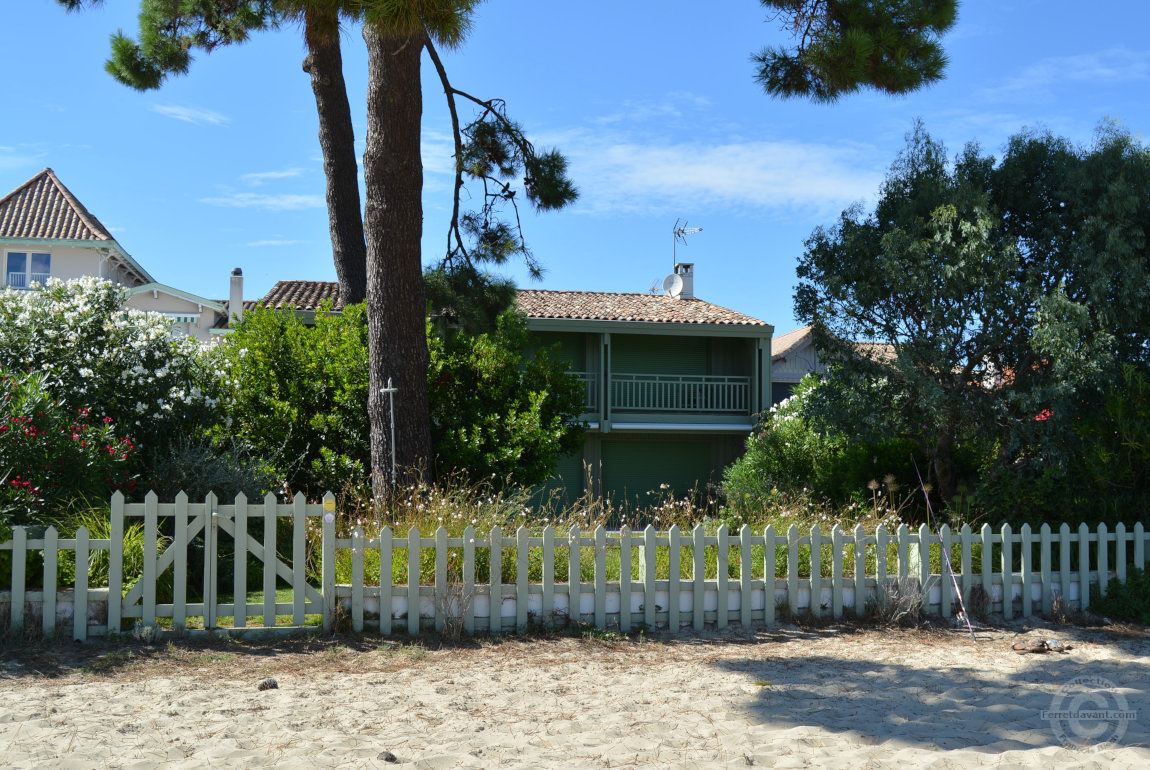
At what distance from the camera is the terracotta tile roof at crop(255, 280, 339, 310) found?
19281mm

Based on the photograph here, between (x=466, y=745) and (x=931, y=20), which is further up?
(x=931, y=20)

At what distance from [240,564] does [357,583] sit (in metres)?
0.85

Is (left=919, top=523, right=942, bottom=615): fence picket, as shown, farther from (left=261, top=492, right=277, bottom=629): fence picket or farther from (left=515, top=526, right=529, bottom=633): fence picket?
(left=261, top=492, right=277, bottom=629): fence picket

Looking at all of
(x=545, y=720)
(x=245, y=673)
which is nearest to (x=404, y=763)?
(x=545, y=720)

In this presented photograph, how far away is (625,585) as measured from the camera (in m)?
7.16

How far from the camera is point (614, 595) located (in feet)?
23.7

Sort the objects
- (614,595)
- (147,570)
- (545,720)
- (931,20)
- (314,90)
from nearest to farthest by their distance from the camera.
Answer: (545,720) → (147,570) → (614,595) → (931,20) → (314,90)

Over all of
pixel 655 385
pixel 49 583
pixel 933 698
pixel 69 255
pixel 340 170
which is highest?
pixel 69 255

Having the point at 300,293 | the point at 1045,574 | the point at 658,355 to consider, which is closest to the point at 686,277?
the point at 658,355

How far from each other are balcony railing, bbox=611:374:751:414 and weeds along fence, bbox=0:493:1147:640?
1235 cm

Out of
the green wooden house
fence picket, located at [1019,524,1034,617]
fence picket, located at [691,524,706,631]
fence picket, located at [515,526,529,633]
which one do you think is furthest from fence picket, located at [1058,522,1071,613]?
the green wooden house

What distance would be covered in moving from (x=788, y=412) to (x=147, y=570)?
34.3 ft

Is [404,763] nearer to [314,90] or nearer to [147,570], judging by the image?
[147,570]

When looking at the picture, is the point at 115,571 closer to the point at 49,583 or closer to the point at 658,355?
the point at 49,583
